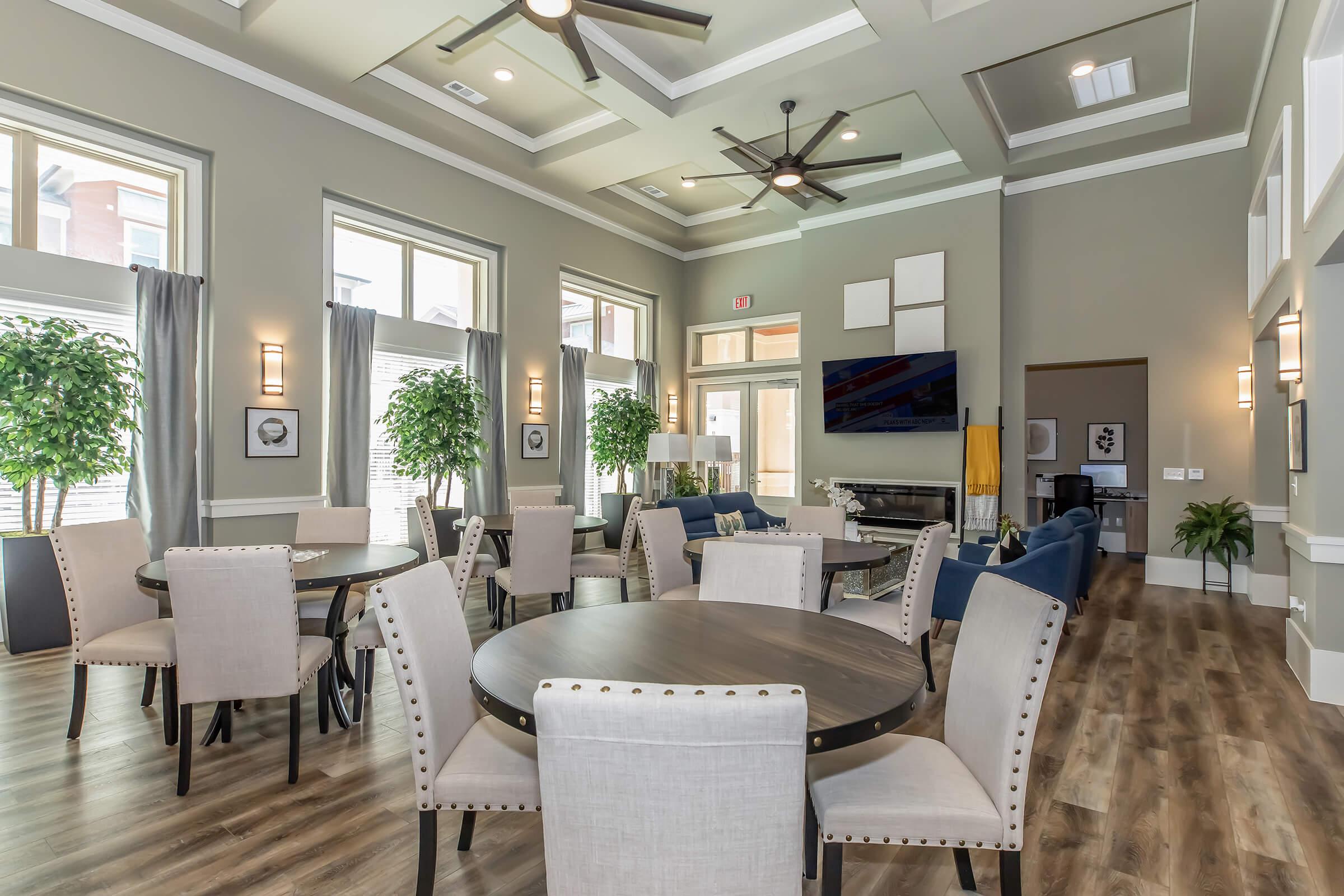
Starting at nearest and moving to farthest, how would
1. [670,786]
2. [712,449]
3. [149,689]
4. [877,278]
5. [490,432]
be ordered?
[670,786] < [149,689] < [490,432] < [712,449] < [877,278]

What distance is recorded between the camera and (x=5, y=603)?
13.5 feet

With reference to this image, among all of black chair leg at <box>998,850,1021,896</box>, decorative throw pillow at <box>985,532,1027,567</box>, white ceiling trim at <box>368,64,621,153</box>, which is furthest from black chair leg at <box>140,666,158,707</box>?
decorative throw pillow at <box>985,532,1027,567</box>

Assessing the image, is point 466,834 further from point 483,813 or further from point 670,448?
point 670,448

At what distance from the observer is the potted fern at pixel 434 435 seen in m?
6.23

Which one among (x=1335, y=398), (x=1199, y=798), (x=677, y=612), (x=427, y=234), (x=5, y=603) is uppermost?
(x=427, y=234)

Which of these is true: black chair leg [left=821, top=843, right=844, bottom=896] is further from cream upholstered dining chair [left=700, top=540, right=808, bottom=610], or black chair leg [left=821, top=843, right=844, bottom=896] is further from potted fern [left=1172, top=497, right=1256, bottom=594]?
potted fern [left=1172, top=497, right=1256, bottom=594]

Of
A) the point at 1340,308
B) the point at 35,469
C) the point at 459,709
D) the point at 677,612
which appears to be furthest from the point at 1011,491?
the point at 35,469

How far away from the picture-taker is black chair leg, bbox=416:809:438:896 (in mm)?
1834

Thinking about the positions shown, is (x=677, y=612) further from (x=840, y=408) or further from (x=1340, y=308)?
(x=840, y=408)

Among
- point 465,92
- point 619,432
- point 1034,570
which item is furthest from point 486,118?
point 1034,570

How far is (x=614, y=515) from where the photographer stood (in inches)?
338

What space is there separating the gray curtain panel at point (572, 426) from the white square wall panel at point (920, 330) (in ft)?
12.2

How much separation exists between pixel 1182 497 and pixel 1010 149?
3.83m

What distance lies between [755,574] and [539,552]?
212 cm
